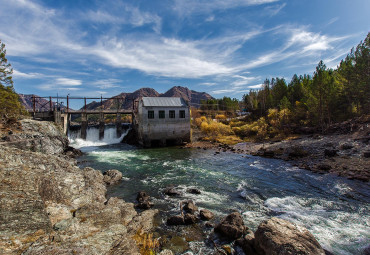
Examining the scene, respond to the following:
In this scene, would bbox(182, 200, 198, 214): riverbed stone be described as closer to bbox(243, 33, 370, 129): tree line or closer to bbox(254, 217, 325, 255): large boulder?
bbox(254, 217, 325, 255): large boulder

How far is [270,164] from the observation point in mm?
23859

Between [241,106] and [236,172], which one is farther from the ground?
[241,106]

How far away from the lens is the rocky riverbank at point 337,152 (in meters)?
19.1

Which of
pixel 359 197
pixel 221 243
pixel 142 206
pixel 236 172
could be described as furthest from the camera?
pixel 236 172

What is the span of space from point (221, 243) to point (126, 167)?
17333 millimetres

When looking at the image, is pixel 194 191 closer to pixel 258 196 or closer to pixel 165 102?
pixel 258 196

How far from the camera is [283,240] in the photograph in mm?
6777

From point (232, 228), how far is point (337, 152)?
2378cm

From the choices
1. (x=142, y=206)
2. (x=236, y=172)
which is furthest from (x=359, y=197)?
(x=142, y=206)

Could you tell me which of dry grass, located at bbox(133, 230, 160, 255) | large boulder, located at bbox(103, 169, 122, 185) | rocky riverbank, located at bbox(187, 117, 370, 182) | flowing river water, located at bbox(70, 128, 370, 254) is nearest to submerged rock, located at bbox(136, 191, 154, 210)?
flowing river water, located at bbox(70, 128, 370, 254)

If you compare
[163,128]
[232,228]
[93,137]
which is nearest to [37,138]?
[93,137]

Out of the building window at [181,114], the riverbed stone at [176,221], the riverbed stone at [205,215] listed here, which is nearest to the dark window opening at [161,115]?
the building window at [181,114]

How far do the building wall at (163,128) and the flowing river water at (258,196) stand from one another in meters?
15.5

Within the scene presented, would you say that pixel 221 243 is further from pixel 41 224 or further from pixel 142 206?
pixel 41 224
